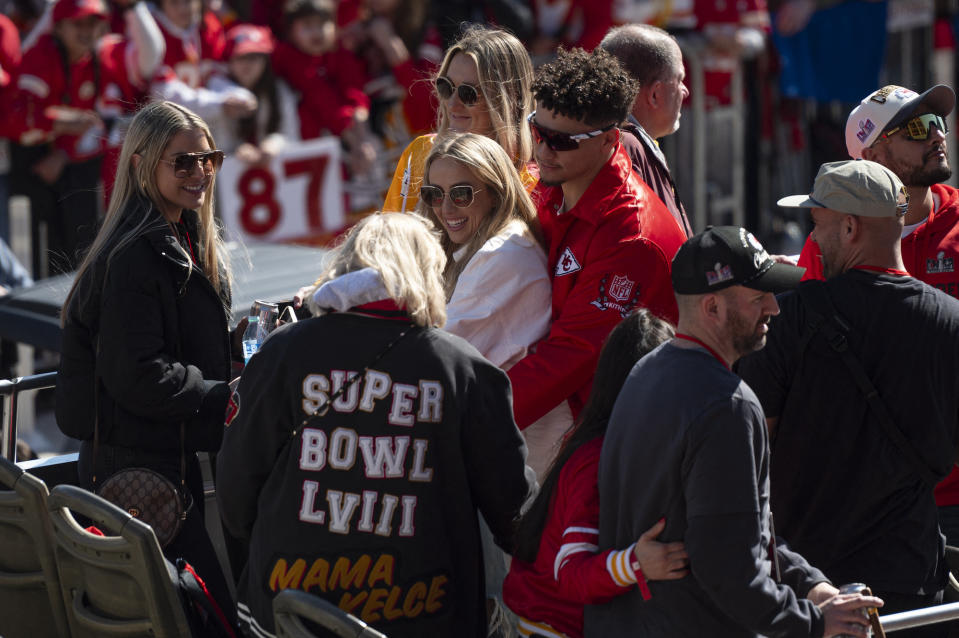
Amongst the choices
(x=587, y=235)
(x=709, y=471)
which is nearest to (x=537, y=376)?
(x=587, y=235)

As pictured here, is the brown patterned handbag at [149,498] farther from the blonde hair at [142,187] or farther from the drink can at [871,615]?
the drink can at [871,615]

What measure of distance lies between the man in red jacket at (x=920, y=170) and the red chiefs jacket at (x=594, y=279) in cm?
58

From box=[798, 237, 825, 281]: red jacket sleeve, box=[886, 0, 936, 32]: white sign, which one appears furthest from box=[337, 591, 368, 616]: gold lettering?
box=[886, 0, 936, 32]: white sign

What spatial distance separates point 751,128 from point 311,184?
4.09m

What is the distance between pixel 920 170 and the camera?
13.2 feet

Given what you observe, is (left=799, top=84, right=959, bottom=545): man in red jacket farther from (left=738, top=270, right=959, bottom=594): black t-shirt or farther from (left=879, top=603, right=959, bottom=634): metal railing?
(left=879, top=603, right=959, bottom=634): metal railing

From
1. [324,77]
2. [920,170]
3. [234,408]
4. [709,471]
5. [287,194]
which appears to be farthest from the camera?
[324,77]

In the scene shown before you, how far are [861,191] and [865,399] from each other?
537 millimetres

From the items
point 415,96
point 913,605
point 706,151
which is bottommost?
point 913,605

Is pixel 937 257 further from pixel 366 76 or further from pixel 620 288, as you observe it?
pixel 366 76

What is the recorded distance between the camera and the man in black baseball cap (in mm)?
2672

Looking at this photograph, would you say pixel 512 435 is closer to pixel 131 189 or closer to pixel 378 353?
pixel 378 353

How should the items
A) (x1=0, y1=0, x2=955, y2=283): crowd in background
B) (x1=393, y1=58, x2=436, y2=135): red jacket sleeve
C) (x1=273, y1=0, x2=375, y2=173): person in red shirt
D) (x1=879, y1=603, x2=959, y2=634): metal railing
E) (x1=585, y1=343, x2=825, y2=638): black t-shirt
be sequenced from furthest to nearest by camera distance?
1. (x1=393, y1=58, x2=436, y2=135): red jacket sleeve
2. (x1=273, y1=0, x2=375, y2=173): person in red shirt
3. (x1=0, y1=0, x2=955, y2=283): crowd in background
4. (x1=879, y1=603, x2=959, y2=634): metal railing
5. (x1=585, y1=343, x2=825, y2=638): black t-shirt

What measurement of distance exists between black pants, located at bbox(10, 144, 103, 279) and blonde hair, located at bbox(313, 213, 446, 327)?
552 centimetres
